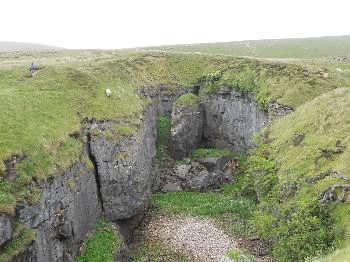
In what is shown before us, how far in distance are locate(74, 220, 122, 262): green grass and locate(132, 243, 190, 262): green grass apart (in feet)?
9.87

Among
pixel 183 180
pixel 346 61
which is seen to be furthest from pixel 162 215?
pixel 346 61

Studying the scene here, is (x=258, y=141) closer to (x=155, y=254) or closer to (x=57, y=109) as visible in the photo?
(x=155, y=254)

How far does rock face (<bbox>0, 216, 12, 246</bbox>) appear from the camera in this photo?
29372 mm

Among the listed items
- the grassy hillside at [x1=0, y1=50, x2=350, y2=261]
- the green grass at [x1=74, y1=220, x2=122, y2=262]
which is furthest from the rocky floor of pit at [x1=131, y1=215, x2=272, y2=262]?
the green grass at [x1=74, y1=220, x2=122, y2=262]

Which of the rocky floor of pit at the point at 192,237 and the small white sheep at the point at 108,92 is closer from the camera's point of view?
the rocky floor of pit at the point at 192,237

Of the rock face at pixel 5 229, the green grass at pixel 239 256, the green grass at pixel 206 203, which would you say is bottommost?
the green grass at pixel 206 203

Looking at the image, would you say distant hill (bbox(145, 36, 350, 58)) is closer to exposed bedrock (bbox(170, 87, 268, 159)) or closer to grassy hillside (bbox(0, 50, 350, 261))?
exposed bedrock (bbox(170, 87, 268, 159))

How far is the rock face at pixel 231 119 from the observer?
6292 cm

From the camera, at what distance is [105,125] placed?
47.7 meters

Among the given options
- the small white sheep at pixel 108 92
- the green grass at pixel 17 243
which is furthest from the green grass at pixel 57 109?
the green grass at pixel 17 243

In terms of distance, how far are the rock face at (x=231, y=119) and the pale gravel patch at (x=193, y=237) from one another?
56.0 ft

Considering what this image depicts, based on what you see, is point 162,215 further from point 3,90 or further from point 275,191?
point 3,90

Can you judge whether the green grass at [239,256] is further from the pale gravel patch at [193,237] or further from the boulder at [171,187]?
the boulder at [171,187]

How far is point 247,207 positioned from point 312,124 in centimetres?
1585
